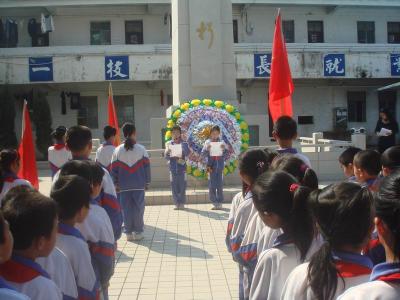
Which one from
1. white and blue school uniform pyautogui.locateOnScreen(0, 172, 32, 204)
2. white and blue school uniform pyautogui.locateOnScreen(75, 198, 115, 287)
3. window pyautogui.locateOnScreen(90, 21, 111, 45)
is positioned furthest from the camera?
window pyautogui.locateOnScreen(90, 21, 111, 45)

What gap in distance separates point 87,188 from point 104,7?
20.4 metres

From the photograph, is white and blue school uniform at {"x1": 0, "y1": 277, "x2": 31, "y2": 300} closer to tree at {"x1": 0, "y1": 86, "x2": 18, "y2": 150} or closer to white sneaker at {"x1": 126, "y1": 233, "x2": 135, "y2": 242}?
white sneaker at {"x1": 126, "y1": 233, "x2": 135, "y2": 242}

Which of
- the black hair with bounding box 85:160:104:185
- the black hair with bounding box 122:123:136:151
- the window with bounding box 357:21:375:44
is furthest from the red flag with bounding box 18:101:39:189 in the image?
the window with bounding box 357:21:375:44

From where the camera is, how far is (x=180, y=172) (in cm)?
896

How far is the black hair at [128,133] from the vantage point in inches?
259

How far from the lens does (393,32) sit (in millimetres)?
23922

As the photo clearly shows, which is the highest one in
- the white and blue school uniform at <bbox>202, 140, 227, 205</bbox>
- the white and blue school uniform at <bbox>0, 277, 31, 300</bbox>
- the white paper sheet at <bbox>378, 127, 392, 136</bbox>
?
the white paper sheet at <bbox>378, 127, 392, 136</bbox>

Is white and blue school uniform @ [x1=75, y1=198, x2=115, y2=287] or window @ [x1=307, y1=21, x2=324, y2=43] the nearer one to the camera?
white and blue school uniform @ [x1=75, y1=198, x2=115, y2=287]

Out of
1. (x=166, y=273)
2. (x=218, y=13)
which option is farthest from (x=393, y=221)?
(x=218, y=13)

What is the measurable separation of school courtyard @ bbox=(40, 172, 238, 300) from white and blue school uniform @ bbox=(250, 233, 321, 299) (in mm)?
2472

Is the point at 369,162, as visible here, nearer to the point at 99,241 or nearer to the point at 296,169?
the point at 296,169

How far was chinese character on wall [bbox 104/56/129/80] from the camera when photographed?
1952 cm

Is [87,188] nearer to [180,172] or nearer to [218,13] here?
[180,172]

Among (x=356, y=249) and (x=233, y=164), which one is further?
(x=233, y=164)
